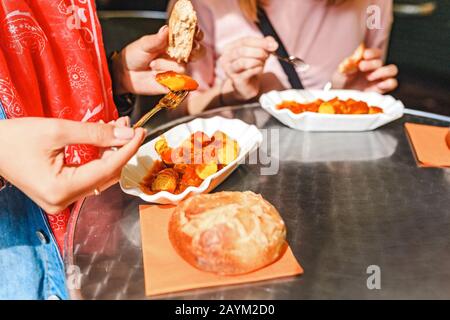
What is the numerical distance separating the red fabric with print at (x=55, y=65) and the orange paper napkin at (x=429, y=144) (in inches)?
38.4

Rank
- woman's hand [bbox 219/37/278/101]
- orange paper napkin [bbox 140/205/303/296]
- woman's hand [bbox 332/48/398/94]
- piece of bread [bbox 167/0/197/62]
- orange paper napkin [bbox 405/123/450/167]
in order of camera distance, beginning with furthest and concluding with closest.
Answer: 1. woman's hand [bbox 332/48/398/94]
2. woman's hand [bbox 219/37/278/101]
3. piece of bread [bbox 167/0/197/62]
4. orange paper napkin [bbox 405/123/450/167]
5. orange paper napkin [bbox 140/205/303/296]

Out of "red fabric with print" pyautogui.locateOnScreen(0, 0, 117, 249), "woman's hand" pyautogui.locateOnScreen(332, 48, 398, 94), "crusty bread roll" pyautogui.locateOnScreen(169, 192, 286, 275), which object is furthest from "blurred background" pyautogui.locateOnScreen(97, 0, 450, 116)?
"crusty bread roll" pyautogui.locateOnScreen(169, 192, 286, 275)

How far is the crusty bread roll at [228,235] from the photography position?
35.3 inches

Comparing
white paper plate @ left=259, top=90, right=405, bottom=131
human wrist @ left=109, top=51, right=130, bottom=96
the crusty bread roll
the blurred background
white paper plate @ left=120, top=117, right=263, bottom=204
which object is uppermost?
human wrist @ left=109, top=51, right=130, bottom=96

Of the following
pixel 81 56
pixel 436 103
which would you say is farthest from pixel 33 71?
pixel 436 103

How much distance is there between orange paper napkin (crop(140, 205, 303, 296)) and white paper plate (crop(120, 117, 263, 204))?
0.41ft

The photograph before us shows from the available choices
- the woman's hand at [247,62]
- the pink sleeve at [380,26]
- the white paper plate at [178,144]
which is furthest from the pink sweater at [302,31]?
the white paper plate at [178,144]

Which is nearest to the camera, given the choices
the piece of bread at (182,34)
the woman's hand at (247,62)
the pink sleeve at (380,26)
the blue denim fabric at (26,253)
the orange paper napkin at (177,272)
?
the orange paper napkin at (177,272)

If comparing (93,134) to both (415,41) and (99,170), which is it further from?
(415,41)

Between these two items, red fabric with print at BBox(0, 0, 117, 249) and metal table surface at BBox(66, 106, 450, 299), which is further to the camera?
red fabric with print at BBox(0, 0, 117, 249)

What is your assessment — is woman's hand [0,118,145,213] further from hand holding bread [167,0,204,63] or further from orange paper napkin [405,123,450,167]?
orange paper napkin [405,123,450,167]

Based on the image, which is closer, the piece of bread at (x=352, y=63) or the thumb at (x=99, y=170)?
the thumb at (x=99, y=170)

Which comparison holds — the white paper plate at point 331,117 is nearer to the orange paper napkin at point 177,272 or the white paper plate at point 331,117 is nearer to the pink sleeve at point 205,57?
the pink sleeve at point 205,57

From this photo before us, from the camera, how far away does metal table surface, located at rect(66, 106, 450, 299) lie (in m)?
0.90
